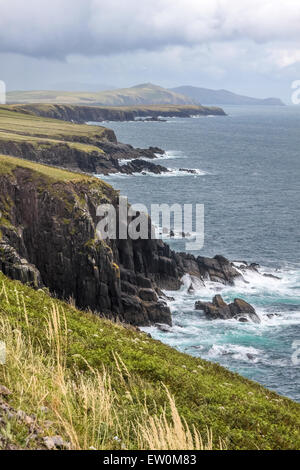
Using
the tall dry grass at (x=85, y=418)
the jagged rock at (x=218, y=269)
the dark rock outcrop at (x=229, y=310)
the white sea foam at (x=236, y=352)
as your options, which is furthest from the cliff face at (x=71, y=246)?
the tall dry grass at (x=85, y=418)

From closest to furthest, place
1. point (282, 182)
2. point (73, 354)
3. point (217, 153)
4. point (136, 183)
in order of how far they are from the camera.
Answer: point (73, 354), point (136, 183), point (282, 182), point (217, 153)

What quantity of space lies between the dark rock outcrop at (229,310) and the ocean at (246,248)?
865mm


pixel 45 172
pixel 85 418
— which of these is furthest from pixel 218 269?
pixel 85 418

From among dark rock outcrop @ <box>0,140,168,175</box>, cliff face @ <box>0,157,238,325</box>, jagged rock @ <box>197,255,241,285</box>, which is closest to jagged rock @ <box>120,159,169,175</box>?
dark rock outcrop @ <box>0,140,168,175</box>

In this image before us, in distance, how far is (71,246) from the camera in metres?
47.2

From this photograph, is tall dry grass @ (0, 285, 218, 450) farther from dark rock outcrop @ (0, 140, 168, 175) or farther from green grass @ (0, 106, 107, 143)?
green grass @ (0, 106, 107, 143)

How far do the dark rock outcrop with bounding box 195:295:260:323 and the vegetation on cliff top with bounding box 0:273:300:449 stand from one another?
105ft

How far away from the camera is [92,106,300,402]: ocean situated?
1658 inches

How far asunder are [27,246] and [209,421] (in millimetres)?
38907

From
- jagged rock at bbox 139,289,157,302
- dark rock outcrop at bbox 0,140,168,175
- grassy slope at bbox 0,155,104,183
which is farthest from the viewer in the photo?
dark rock outcrop at bbox 0,140,168,175

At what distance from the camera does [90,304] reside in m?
46.5
